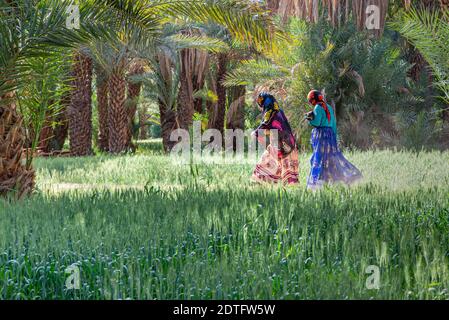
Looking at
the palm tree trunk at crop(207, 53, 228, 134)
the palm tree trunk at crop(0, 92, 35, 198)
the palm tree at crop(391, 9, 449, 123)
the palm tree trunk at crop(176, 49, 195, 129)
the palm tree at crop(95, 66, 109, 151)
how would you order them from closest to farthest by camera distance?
the palm tree trunk at crop(0, 92, 35, 198) < the palm tree at crop(391, 9, 449, 123) < the palm tree trunk at crop(176, 49, 195, 129) < the palm tree at crop(95, 66, 109, 151) < the palm tree trunk at crop(207, 53, 228, 134)

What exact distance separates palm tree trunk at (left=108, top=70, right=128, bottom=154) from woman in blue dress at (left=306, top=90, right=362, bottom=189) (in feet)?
35.9

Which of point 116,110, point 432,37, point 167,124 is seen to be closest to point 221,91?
point 167,124

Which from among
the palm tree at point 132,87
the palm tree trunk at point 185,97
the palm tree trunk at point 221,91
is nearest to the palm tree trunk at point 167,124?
the palm tree trunk at point 185,97

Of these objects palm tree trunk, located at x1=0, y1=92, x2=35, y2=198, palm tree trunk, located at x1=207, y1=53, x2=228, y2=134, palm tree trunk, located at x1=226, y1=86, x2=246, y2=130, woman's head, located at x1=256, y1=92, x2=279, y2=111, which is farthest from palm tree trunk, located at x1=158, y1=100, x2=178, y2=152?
palm tree trunk, located at x1=0, y1=92, x2=35, y2=198

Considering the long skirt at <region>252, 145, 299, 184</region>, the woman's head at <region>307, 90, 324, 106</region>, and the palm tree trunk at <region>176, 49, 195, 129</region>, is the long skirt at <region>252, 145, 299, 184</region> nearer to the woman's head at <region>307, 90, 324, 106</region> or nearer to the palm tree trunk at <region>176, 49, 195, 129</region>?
the woman's head at <region>307, 90, 324, 106</region>

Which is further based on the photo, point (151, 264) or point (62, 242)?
point (62, 242)

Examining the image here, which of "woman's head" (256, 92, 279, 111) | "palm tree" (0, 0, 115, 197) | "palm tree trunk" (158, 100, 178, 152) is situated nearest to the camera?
"palm tree" (0, 0, 115, 197)

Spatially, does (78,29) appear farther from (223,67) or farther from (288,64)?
(223,67)

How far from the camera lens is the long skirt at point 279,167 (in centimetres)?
1044

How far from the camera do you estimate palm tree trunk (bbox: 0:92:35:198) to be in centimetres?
848

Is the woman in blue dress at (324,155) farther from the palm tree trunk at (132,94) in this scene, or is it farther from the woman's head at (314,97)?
the palm tree trunk at (132,94)

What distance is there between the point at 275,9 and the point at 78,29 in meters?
11.4
